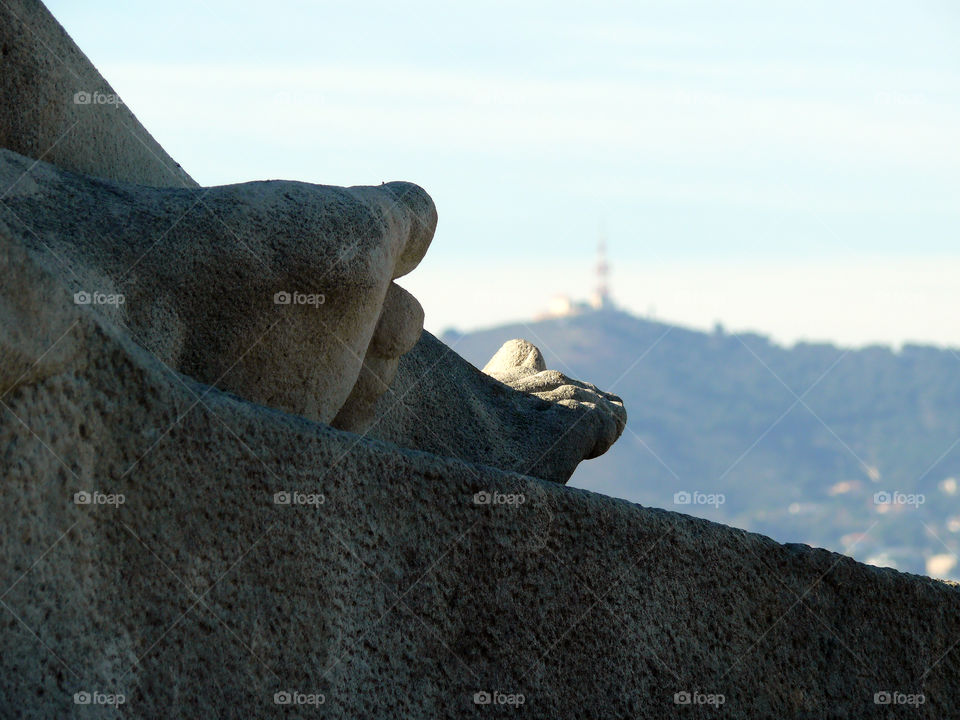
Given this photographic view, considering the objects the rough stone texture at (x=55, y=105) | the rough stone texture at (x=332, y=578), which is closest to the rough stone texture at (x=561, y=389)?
the rough stone texture at (x=332, y=578)

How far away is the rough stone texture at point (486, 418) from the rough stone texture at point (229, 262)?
2.64 feet

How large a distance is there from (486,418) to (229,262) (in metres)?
1.53

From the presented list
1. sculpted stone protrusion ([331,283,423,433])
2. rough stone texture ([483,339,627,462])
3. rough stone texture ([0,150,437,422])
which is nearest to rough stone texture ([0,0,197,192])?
rough stone texture ([0,150,437,422])

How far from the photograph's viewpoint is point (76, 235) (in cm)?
340

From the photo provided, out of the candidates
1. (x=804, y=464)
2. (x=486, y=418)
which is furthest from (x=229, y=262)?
(x=804, y=464)

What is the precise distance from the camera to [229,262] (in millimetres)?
3496

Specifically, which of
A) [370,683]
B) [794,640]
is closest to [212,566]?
[370,683]

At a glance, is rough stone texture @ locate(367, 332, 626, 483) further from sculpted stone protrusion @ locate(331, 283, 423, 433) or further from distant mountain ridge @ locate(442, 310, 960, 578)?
distant mountain ridge @ locate(442, 310, 960, 578)

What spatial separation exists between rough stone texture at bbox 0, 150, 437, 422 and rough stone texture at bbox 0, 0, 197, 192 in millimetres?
299

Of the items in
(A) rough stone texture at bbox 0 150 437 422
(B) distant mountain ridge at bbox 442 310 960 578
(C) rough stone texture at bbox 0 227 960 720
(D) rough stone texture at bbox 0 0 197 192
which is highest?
(B) distant mountain ridge at bbox 442 310 960 578

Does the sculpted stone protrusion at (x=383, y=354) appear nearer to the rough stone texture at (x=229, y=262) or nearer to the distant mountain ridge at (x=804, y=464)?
the rough stone texture at (x=229, y=262)

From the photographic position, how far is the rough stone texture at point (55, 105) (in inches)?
153

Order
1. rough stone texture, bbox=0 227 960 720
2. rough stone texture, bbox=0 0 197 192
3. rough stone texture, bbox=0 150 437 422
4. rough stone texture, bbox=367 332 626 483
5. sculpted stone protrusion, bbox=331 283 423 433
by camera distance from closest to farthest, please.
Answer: rough stone texture, bbox=0 227 960 720 < rough stone texture, bbox=0 150 437 422 < rough stone texture, bbox=0 0 197 192 < sculpted stone protrusion, bbox=331 283 423 433 < rough stone texture, bbox=367 332 626 483

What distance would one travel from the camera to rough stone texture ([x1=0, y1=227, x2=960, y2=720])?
2.84m
